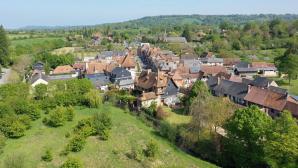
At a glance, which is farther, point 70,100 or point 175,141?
point 70,100

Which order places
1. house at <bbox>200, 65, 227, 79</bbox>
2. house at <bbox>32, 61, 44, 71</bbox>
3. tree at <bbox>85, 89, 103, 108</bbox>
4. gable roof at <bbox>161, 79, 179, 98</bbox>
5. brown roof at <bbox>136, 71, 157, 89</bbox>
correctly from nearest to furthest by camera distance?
1. tree at <bbox>85, 89, 103, 108</bbox>
2. gable roof at <bbox>161, 79, 179, 98</bbox>
3. brown roof at <bbox>136, 71, 157, 89</bbox>
4. house at <bbox>200, 65, 227, 79</bbox>
5. house at <bbox>32, 61, 44, 71</bbox>

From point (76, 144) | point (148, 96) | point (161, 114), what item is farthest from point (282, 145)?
point (148, 96)

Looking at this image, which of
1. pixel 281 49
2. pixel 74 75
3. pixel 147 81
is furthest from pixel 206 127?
pixel 281 49

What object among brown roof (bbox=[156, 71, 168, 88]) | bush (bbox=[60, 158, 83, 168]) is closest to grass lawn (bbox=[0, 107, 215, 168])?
bush (bbox=[60, 158, 83, 168])

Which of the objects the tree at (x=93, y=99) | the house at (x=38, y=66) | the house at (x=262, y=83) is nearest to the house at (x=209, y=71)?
the house at (x=262, y=83)

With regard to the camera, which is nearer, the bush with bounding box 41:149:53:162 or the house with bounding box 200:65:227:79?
the bush with bounding box 41:149:53:162

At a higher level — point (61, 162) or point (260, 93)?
point (260, 93)

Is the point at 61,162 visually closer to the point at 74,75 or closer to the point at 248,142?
the point at 248,142

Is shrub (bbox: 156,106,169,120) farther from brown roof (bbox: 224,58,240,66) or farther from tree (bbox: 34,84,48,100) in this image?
brown roof (bbox: 224,58,240,66)
